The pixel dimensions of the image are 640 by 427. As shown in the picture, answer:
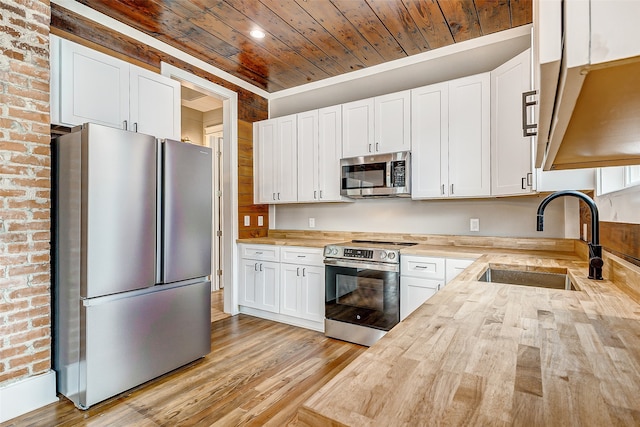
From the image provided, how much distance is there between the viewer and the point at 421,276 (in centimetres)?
260

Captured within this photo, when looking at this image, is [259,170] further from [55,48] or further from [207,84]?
[55,48]

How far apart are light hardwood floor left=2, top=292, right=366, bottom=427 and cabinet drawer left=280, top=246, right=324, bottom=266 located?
2.28 feet

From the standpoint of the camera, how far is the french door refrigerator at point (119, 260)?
76.2 inches

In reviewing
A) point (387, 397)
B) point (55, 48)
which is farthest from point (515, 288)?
point (55, 48)

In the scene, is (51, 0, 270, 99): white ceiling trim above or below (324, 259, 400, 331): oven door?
above

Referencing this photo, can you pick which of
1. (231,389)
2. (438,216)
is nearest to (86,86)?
(231,389)

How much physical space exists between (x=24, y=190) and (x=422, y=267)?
2671mm

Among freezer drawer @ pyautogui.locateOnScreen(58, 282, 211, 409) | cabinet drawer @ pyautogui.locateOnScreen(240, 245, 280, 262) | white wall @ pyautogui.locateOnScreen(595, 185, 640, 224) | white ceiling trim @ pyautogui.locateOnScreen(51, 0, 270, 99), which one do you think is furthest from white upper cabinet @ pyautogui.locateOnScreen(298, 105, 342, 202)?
white wall @ pyautogui.locateOnScreen(595, 185, 640, 224)

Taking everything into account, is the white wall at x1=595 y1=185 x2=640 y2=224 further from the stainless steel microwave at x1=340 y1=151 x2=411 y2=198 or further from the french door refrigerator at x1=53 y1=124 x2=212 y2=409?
the french door refrigerator at x1=53 y1=124 x2=212 y2=409

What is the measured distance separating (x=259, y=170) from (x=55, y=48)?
215 cm

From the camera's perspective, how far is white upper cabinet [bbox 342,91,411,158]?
9.77ft

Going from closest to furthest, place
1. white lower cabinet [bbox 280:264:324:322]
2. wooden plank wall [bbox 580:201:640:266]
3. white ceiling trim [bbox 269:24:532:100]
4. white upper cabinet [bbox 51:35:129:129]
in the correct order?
1. wooden plank wall [bbox 580:201:640:266]
2. white upper cabinet [bbox 51:35:129:129]
3. white ceiling trim [bbox 269:24:532:100]
4. white lower cabinet [bbox 280:264:324:322]

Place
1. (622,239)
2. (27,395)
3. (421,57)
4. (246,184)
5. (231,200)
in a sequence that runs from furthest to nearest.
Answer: (246,184) → (231,200) → (421,57) → (27,395) → (622,239)

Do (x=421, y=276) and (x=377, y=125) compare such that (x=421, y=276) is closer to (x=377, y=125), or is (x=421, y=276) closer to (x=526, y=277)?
(x=526, y=277)
